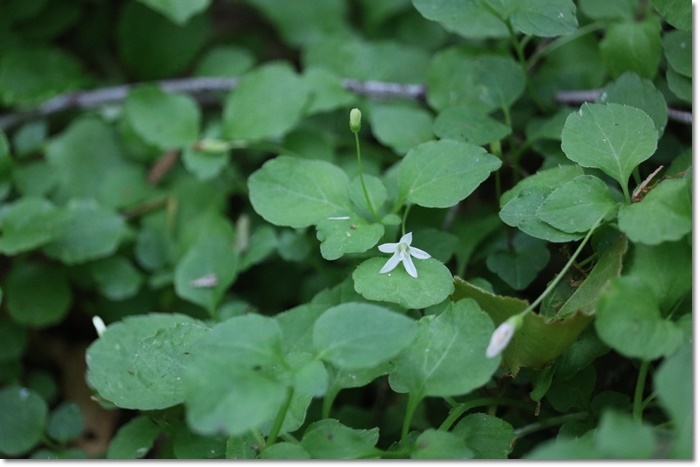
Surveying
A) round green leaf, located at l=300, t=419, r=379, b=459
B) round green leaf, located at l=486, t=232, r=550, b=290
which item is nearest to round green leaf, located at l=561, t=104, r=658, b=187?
round green leaf, located at l=486, t=232, r=550, b=290

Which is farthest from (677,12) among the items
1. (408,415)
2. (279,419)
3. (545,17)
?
(279,419)

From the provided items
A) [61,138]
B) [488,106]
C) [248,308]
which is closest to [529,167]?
[488,106]

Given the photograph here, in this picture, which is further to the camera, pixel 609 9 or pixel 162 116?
pixel 162 116

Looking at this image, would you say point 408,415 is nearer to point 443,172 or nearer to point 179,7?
point 443,172

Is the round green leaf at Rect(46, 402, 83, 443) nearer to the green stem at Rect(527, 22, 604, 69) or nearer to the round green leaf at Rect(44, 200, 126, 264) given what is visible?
the round green leaf at Rect(44, 200, 126, 264)

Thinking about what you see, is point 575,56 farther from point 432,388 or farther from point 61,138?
point 61,138
